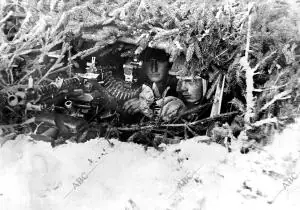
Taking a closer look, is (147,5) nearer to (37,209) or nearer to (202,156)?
(202,156)

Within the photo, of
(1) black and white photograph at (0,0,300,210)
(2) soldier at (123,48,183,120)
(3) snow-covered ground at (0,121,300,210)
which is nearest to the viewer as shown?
(3) snow-covered ground at (0,121,300,210)

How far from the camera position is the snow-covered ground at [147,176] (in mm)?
1658

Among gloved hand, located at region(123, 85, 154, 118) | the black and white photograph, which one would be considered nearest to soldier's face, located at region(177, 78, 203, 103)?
the black and white photograph

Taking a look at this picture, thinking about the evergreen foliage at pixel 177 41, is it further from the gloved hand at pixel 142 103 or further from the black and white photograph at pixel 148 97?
the gloved hand at pixel 142 103

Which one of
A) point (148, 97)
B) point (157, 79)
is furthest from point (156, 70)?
point (148, 97)

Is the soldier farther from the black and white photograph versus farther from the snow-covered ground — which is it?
the snow-covered ground

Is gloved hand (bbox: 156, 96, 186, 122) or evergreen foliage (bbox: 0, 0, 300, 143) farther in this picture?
gloved hand (bbox: 156, 96, 186, 122)

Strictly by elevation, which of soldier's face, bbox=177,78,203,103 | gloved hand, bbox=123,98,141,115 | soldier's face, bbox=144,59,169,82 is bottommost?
gloved hand, bbox=123,98,141,115

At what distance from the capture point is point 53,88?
6.41 ft

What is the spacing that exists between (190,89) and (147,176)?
0.51m

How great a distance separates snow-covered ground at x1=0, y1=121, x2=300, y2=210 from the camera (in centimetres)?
166

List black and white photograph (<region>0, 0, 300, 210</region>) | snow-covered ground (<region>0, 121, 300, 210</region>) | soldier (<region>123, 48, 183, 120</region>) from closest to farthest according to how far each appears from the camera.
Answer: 1. snow-covered ground (<region>0, 121, 300, 210</region>)
2. black and white photograph (<region>0, 0, 300, 210</region>)
3. soldier (<region>123, 48, 183, 120</region>)

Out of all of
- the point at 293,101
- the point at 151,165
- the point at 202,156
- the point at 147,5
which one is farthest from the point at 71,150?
the point at 293,101

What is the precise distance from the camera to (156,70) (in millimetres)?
1955
